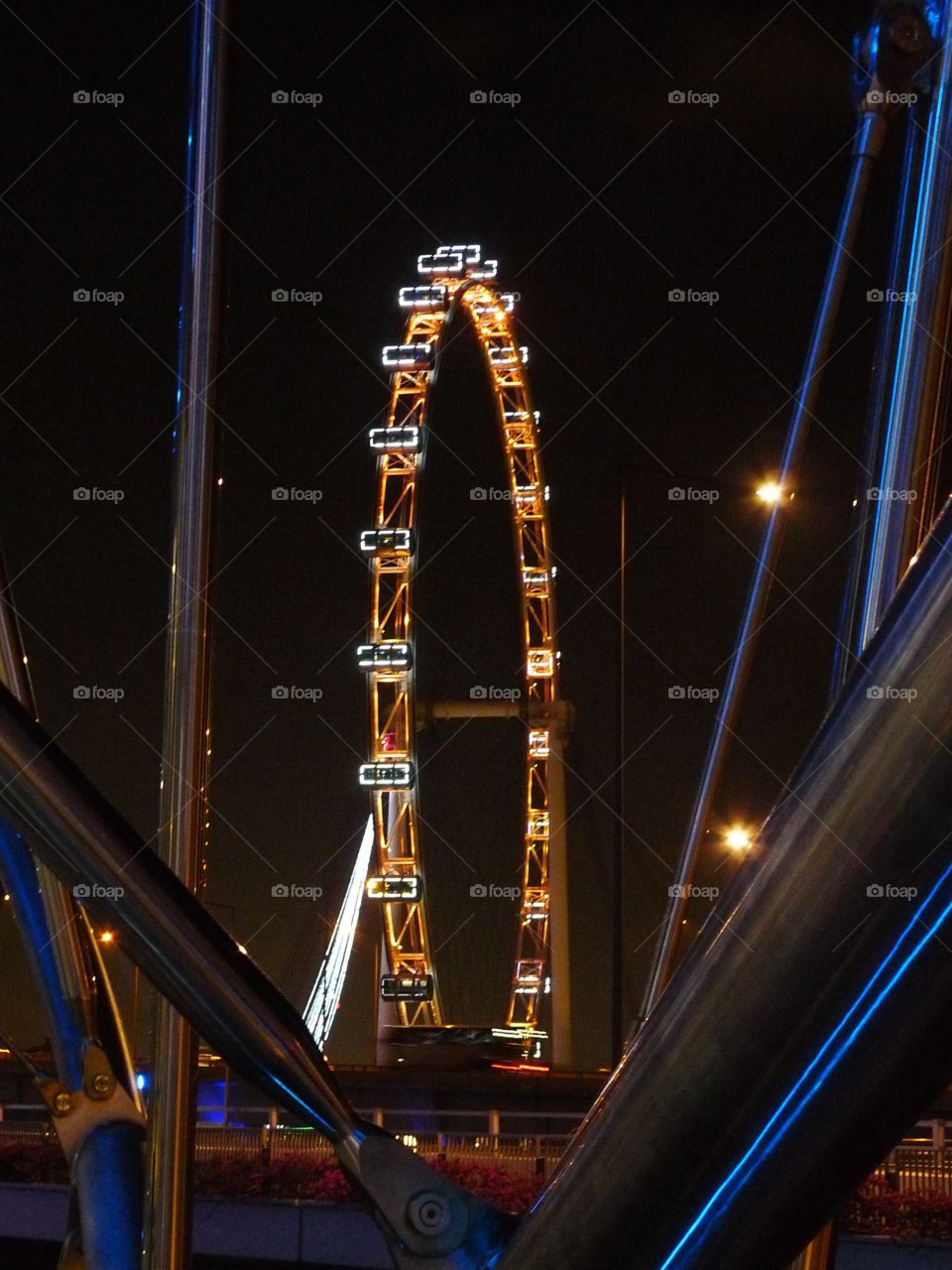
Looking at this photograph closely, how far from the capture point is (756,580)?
3701mm

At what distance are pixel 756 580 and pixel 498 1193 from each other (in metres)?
12.3

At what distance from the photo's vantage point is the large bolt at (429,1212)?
41.0 inches

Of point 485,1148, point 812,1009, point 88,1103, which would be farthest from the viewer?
point 485,1148

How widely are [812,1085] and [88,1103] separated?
0.99 m

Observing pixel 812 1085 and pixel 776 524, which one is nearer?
pixel 812 1085

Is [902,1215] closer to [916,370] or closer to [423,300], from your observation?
[916,370]

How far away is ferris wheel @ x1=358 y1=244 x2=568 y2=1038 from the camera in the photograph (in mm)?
23766

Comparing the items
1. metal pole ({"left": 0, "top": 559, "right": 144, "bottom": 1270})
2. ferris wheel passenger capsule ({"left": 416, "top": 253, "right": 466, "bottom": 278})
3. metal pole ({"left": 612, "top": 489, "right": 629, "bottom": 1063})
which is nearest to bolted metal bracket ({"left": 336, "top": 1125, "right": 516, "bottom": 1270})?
metal pole ({"left": 0, "top": 559, "right": 144, "bottom": 1270})

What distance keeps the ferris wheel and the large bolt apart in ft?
73.8

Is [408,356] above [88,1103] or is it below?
above

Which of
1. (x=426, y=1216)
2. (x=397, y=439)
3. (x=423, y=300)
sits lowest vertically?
(x=426, y=1216)

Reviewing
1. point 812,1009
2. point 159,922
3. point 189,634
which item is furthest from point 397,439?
point 812,1009

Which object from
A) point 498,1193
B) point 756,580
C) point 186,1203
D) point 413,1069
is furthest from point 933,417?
point 413,1069

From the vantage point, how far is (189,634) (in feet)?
5.97
